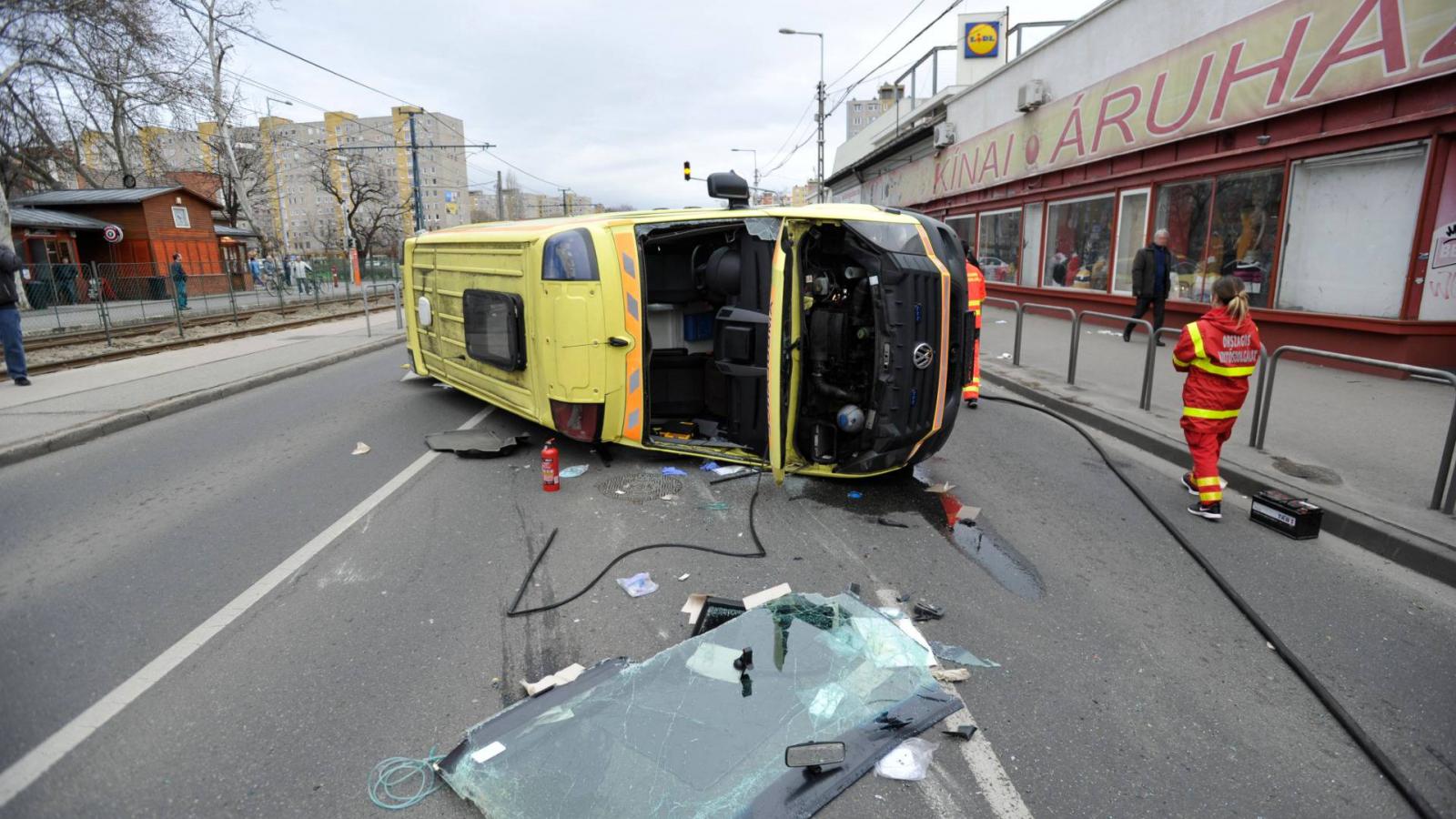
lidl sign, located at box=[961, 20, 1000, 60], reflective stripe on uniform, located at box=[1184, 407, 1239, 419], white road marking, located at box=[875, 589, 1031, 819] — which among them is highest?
lidl sign, located at box=[961, 20, 1000, 60]

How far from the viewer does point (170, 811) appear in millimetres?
2482

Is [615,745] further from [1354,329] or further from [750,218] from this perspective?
[1354,329]

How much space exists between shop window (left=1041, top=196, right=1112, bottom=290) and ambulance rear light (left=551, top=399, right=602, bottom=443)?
43.6 ft

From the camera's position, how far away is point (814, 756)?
260cm

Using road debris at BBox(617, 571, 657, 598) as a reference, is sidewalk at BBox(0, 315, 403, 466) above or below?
above

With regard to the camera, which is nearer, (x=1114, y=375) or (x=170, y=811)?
(x=170, y=811)

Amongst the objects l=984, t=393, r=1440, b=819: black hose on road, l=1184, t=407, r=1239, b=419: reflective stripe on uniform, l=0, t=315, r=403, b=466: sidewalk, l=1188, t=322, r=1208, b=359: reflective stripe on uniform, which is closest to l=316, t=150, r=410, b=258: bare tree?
l=0, t=315, r=403, b=466: sidewalk

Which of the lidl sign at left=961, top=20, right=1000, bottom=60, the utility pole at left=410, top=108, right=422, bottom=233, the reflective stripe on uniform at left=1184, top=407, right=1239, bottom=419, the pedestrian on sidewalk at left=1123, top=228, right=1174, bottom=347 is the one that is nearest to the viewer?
Result: the reflective stripe on uniform at left=1184, top=407, right=1239, bottom=419

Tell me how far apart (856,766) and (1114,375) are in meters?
8.84

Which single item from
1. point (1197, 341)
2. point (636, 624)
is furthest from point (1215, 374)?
point (636, 624)

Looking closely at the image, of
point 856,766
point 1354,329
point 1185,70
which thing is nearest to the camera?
point 856,766

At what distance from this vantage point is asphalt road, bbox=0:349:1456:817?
2.64 metres

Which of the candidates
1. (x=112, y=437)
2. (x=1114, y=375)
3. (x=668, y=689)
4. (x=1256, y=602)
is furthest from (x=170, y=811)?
(x=1114, y=375)

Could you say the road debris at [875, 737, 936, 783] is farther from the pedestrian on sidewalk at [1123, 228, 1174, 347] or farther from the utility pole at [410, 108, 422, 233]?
the utility pole at [410, 108, 422, 233]
